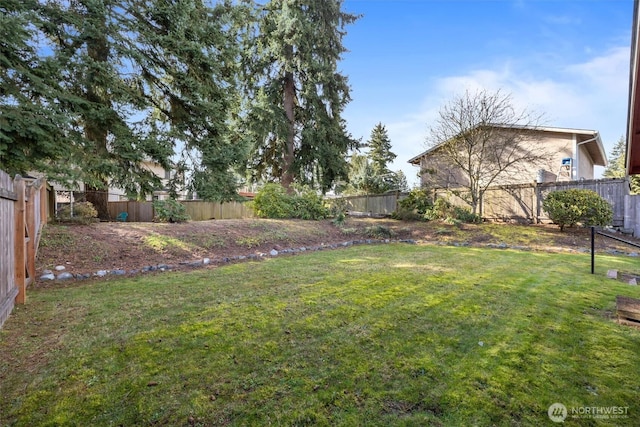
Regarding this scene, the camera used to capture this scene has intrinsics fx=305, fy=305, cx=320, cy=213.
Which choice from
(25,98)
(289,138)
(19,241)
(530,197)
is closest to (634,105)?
(19,241)

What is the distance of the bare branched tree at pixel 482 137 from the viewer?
40.1 ft

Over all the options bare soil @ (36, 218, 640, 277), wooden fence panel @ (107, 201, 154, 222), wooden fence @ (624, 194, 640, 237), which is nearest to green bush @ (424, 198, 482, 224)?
bare soil @ (36, 218, 640, 277)

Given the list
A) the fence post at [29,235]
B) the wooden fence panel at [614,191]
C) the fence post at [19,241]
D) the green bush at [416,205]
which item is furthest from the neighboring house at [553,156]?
the fence post at [19,241]

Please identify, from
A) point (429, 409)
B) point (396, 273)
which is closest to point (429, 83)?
point (396, 273)

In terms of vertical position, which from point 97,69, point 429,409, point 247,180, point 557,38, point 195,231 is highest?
point 557,38

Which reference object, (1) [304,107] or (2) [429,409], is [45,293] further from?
(1) [304,107]

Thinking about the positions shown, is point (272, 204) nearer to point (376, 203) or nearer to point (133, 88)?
point (133, 88)

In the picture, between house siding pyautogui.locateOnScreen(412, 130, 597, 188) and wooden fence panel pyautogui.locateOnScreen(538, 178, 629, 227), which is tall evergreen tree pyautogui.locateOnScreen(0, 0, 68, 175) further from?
wooden fence panel pyautogui.locateOnScreen(538, 178, 629, 227)

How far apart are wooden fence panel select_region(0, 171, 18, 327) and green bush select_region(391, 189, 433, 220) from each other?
12.4 metres

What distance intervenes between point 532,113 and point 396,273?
447 inches

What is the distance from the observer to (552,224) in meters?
11.4

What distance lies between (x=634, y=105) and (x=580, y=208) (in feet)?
24.9

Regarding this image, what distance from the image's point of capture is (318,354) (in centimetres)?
256

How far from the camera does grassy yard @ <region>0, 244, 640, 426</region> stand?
74.3 inches
